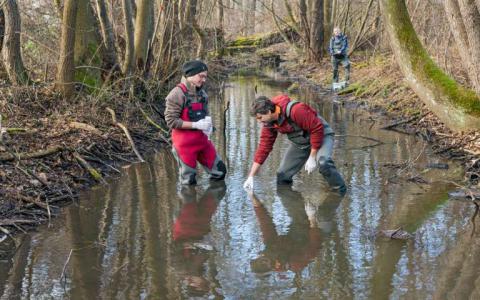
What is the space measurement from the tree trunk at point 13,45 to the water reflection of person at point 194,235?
14.9 feet

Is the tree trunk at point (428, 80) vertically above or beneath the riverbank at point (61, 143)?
above

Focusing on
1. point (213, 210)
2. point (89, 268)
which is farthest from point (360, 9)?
point (89, 268)

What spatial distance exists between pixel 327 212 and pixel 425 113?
6460 millimetres

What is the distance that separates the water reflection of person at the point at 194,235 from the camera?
5.26 metres

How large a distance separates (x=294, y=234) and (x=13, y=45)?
22.8ft

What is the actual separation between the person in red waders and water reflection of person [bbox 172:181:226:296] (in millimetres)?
271

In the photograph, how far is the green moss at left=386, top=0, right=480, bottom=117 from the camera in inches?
419

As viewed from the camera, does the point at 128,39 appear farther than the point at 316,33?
No

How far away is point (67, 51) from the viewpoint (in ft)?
35.2

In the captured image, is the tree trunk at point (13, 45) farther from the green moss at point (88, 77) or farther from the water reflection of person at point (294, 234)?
the water reflection of person at point (294, 234)

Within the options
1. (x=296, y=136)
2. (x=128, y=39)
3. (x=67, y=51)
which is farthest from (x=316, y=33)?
(x=296, y=136)

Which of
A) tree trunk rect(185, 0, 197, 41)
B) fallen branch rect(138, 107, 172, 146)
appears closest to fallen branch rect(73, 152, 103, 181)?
fallen branch rect(138, 107, 172, 146)

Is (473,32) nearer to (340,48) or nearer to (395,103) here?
(395,103)

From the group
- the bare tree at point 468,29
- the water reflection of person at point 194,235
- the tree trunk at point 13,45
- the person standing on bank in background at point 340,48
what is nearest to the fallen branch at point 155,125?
the tree trunk at point 13,45
